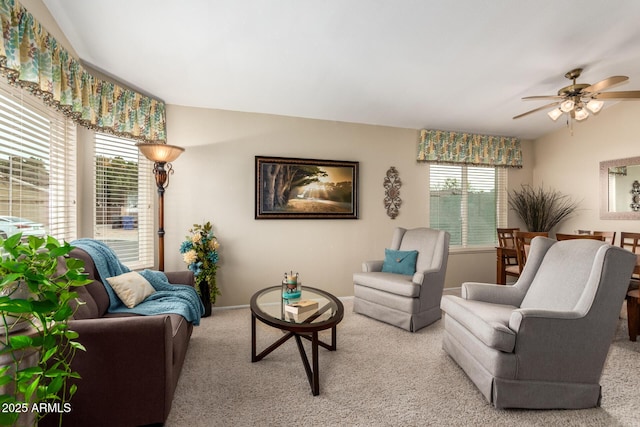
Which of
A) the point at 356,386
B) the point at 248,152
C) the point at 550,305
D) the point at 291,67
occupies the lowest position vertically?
the point at 356,386

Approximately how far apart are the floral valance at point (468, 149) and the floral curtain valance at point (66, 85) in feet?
12.1

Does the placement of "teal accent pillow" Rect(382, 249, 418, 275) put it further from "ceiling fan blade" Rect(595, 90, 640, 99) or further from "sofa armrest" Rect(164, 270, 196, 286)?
"ceiling fan blade" Rect(595, 90, 640, 99)

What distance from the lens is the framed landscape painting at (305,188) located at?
393 cm

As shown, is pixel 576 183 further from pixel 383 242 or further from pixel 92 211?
pixel 92 211

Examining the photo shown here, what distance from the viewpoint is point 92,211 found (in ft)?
10.1

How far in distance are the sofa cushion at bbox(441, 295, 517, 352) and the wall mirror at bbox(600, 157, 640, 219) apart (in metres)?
3.19

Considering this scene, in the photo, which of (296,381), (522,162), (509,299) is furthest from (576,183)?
(296,381)

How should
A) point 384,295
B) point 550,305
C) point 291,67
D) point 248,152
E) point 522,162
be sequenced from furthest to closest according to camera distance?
point 522,162, point 248,152, point 384,295, point 291,67, point 550,305

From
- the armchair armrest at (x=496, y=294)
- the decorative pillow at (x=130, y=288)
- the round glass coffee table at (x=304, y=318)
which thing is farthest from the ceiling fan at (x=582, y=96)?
the decorative pillow at (x=130, y=288)

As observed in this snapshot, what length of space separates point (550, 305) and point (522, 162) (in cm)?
395

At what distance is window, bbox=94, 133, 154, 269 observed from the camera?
3.15 meters

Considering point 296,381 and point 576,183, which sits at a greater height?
point 576,183

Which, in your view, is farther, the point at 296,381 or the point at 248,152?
the point at 248,152

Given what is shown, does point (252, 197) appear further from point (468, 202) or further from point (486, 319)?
point (468, 202)
